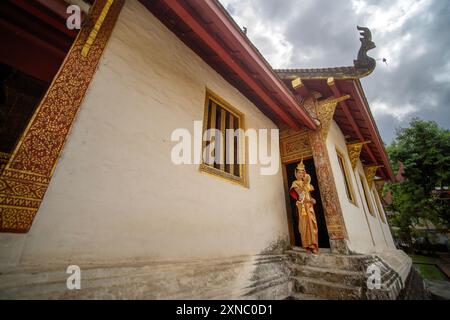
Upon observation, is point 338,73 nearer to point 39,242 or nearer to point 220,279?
point 220,279

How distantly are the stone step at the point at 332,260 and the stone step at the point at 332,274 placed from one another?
0.31ft

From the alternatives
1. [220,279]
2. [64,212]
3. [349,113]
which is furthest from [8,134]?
[349,113]

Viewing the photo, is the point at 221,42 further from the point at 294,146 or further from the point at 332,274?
the point at 332,274

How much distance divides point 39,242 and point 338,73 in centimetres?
534

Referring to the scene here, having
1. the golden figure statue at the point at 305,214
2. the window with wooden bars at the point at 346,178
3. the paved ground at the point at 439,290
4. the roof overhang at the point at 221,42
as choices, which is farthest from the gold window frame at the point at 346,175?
the paved ground at the point at 439,290

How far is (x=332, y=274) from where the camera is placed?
2877 mm

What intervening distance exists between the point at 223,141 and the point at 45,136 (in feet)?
7.80

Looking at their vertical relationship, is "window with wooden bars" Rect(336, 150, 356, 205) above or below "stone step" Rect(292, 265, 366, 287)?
above

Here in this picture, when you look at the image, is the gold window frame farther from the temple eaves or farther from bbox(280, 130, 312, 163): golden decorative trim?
the temple eaves

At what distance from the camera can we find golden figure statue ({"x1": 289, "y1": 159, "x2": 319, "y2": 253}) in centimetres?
345

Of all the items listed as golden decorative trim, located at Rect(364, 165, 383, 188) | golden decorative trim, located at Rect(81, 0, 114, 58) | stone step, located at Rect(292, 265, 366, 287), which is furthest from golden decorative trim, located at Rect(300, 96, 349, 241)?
golden decorative trim, located at Rect(364, 165, 383, 188)

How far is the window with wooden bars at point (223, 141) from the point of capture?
2967 millimetres

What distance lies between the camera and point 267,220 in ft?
11.9

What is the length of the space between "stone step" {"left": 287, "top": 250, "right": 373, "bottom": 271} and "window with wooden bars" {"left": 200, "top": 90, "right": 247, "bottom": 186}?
5.49ft
